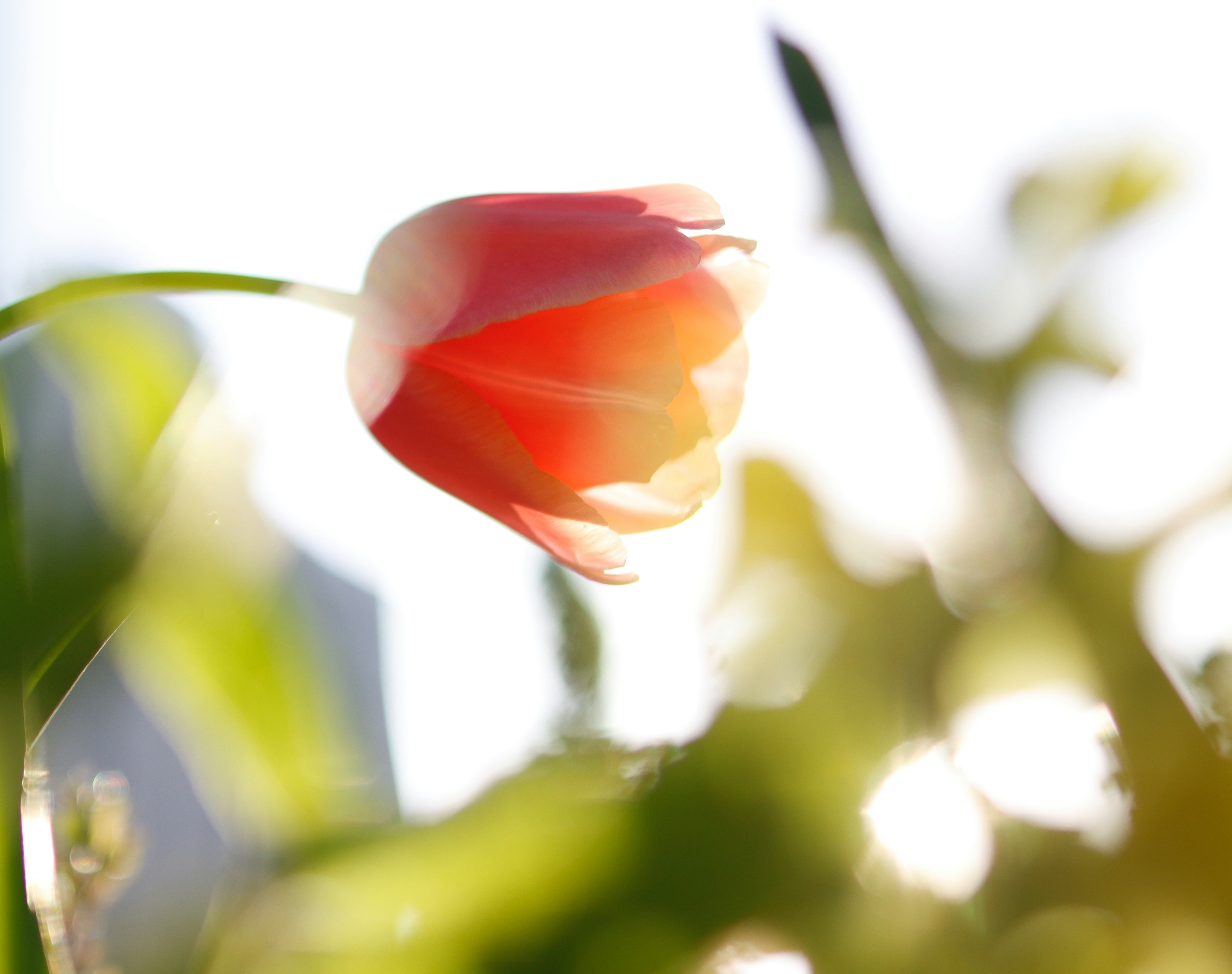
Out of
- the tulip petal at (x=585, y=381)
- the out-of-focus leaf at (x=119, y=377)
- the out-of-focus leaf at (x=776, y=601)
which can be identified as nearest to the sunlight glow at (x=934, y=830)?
the out-of-focus leaf at (x=776, y=601)

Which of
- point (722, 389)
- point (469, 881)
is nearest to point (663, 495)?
point (722, 389)

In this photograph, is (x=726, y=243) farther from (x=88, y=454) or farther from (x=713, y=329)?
(x=88, y=454)

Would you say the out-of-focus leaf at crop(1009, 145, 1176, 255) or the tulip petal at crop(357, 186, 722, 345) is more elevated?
the tulip petal at crop(357, 186, 722, 345)

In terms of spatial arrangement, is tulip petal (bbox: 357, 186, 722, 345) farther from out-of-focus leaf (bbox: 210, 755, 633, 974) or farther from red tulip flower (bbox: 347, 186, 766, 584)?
out-of-focus leaf (bbox: 210, 755, 633, 974)

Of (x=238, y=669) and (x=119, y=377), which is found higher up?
(x=119, y=377)

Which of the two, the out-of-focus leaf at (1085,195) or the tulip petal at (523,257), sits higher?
the tulip petal at (523,257)

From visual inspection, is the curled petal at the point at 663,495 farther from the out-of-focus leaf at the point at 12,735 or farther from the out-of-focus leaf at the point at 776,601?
the out-of-focus leaf at the point at 12,735

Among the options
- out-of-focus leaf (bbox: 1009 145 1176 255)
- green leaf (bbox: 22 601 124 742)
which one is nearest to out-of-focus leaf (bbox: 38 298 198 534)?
green leaf (bbox: 22 601 124 742)
